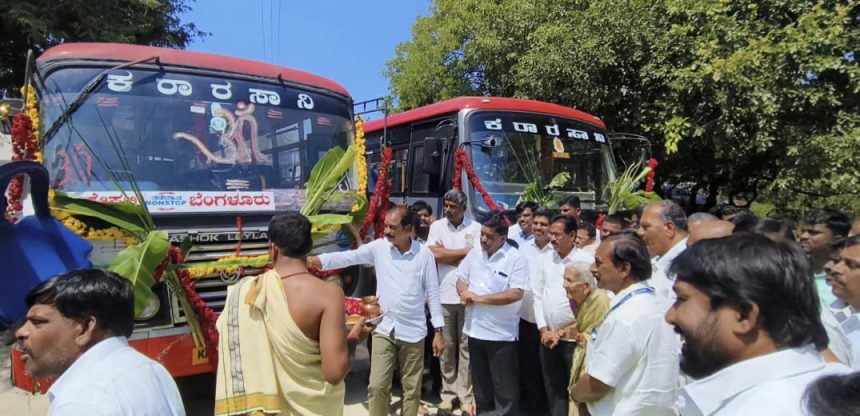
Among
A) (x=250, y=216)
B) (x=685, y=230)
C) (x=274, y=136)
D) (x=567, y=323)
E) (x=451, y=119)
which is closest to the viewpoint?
(x=685, y=230)

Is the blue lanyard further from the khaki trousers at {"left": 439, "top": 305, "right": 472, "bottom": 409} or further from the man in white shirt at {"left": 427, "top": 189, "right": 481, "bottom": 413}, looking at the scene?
the khaki trousers at {"left": 439, "top": 305, "right": 472, "bottom": 409}

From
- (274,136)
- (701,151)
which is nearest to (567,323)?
(274,136)

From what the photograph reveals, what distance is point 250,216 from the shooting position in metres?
3.82

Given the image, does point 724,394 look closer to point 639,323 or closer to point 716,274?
point 716,274

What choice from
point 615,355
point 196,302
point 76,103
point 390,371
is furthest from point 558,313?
point 76,103

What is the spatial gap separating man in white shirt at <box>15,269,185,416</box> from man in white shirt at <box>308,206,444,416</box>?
2159mm

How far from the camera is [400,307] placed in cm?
362

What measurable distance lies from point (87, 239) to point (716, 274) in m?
3.32

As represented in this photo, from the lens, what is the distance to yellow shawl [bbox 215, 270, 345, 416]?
2.25 m

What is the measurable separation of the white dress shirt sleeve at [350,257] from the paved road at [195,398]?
1270 mm

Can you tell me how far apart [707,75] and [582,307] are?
630cm

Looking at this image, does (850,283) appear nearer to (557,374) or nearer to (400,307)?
(557,374)

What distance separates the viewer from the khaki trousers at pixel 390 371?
3.55 meters

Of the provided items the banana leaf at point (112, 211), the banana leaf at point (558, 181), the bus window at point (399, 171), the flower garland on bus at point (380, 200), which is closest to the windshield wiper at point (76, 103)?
the banana leaf at point (112, 211)
